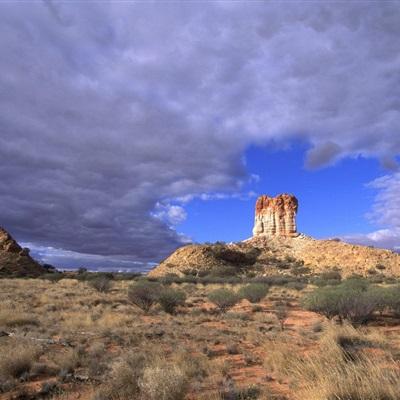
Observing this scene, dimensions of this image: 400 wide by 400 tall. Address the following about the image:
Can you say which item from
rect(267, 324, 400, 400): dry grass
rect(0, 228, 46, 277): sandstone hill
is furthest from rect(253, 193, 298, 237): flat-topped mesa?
rect(267, 324, 400, 400): dry grass

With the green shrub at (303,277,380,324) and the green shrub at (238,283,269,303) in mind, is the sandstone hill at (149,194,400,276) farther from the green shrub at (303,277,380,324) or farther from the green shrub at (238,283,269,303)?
the green shrub at (303,277,380,324)

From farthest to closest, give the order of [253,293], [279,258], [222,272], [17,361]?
[279,258] < [222,272] < [253,293] < [17,361]

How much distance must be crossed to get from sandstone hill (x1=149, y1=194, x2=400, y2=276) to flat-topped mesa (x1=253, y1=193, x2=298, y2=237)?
6.00 ft

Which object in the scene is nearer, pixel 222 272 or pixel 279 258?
pixel 222 272

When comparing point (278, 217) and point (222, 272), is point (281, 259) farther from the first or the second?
point (222, 272)

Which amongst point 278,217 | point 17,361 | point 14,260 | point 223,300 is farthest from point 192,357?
point 278,217

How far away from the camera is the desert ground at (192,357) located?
798 cm

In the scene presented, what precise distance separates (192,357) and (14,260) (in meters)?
54.7

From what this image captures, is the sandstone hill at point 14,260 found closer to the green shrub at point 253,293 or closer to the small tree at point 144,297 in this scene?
the green shrub at point 253,293

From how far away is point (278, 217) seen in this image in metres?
98.0

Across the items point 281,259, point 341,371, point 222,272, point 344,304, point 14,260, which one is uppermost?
point 281,259

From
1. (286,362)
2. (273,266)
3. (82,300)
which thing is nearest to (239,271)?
(273,266)

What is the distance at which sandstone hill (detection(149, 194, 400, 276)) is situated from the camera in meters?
68.2

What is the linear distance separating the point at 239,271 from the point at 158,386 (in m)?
64.8
